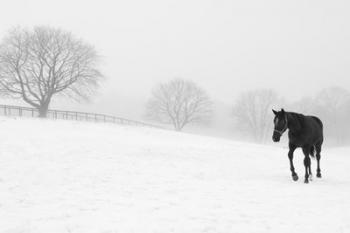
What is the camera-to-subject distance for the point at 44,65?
4188 cm

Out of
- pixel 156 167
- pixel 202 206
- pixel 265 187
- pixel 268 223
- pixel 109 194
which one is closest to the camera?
pixel 268 223

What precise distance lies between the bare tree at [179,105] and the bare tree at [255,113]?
40.7 feet

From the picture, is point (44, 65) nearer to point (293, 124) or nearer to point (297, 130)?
point (293, 124)

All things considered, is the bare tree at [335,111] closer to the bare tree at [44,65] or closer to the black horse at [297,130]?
the bare tree at [44,65]

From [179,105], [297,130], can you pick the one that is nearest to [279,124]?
[297,130]

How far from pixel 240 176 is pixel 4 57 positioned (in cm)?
3667

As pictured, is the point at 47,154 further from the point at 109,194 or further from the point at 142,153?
the point at 109,194

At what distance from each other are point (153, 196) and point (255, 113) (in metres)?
69.7

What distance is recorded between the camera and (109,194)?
9.84 meters

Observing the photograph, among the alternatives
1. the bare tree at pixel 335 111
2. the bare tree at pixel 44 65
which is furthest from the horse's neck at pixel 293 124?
the bare tree at pixel 335 111

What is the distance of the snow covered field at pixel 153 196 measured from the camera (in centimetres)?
710

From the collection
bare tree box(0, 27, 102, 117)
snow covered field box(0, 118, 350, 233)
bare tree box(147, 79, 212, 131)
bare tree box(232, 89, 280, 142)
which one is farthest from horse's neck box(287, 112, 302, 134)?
bare tree box(232, 89, 280, 142)

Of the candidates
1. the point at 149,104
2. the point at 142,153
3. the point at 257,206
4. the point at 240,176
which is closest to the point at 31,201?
the point at 257,206

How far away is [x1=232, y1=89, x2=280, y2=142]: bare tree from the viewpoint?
75.2 m
